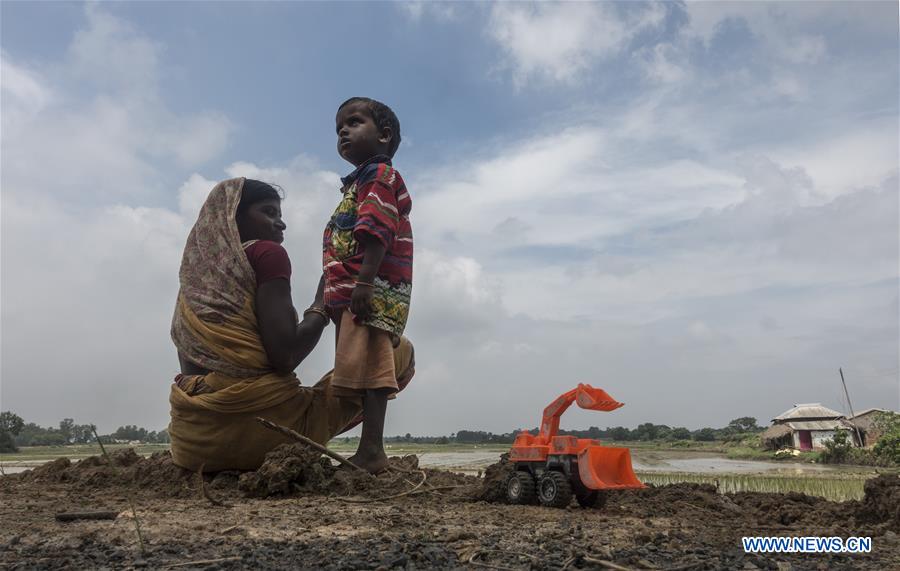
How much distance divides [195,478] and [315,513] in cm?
169

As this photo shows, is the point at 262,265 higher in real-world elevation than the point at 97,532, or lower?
higher

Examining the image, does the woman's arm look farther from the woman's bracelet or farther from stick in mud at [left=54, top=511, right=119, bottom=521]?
stick in mud at [left=54, top=511, right=119, bottom=521]

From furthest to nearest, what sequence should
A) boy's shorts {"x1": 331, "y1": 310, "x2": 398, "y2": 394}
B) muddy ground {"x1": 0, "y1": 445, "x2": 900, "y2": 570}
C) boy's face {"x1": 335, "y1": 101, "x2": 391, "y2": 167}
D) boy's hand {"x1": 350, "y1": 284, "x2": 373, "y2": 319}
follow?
boy's face {"x1": 335, "y1": 101, "x2": 391, "y2": 167} → boy's shorts {"x1": 331, "y1": 310, "x2": 398, "y2": 394} → boy's hand {"x1": 350, "y1": 284, "x2": 373, "y2": 319} → muddy ground {"x1": 0, "y1": 445, "x2": 900, "y2": 570}

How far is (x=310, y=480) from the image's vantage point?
355 cm

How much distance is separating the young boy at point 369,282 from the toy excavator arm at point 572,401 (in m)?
0.99

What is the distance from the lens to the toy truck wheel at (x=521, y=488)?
330 cm

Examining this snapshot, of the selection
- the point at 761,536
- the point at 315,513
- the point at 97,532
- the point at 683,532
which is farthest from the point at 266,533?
the point at 761,536

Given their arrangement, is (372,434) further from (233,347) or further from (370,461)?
(233,347)

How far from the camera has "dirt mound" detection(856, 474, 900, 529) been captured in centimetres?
283

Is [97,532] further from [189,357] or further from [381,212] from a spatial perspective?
[381,212]

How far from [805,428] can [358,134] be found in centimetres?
2241

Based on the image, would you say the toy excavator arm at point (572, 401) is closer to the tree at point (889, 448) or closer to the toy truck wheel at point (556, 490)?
the toy truck wheel at point (556, 490)

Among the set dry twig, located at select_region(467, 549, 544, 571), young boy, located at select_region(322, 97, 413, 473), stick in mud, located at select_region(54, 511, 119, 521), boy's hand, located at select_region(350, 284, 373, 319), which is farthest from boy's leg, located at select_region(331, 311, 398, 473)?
dry twig, located at select_region(467, 549, 544, 571)

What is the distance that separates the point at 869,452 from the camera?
13.5 meters
